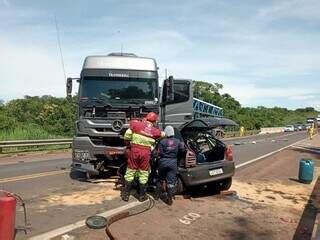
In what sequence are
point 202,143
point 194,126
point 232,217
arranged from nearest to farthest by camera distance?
point 232,217 < point 194,126 < point 202,143

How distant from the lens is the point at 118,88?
12219 mm

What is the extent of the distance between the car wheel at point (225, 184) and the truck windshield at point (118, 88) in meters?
2.78

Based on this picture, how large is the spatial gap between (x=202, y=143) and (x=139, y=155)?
8.57 feet

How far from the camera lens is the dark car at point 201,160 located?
10.0 meters

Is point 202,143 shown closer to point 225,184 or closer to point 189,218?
point 225,184

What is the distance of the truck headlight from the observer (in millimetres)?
11672

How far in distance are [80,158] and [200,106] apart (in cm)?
1288

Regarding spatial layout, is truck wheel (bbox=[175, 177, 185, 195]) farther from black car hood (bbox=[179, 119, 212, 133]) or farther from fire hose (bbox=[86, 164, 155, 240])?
fire hose (bbox=[86, 164, 155, 240])

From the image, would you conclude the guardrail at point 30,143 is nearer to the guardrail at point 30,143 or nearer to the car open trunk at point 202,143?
the guardrail at point 30,143

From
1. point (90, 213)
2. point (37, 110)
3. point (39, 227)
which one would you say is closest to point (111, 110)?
point (90, 213)

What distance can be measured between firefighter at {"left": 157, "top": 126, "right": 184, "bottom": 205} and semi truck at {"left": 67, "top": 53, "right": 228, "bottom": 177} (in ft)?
6.82

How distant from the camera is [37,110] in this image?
56.2m

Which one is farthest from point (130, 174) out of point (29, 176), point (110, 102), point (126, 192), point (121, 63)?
point (29, 176)

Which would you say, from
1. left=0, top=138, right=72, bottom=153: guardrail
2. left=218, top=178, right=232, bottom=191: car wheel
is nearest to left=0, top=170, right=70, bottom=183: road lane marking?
left=218, top=178, right=232, bottom=191: car wheel
